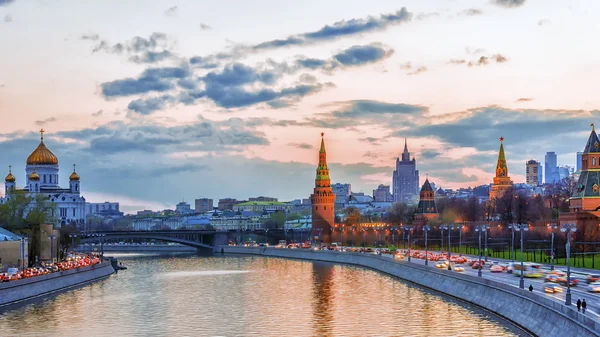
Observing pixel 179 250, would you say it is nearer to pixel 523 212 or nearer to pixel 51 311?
pixel 523 212

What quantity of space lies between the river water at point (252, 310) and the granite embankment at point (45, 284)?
1.40 metres

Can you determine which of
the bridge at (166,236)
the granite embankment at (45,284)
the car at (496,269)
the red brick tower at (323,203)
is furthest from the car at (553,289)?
the red brick tower at (323,203)

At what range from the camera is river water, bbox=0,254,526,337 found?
51.9 meters

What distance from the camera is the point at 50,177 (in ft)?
631

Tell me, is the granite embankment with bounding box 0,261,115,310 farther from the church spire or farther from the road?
the church spire

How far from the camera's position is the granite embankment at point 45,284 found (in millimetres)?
63612

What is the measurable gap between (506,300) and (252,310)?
1928 centimetres

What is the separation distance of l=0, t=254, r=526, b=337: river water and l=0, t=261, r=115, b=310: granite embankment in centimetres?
140

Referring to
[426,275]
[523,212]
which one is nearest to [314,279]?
[426,275]

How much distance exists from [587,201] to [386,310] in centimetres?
5126

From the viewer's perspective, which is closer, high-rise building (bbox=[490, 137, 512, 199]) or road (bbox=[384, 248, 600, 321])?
road (bbox=[384, 248, 600, 321])

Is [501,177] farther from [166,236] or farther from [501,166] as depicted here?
[166,236]

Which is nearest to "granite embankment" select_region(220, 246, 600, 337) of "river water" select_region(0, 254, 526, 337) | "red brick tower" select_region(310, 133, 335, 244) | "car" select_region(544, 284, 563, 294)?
"river water" select_region(0, 254, 526, 337)

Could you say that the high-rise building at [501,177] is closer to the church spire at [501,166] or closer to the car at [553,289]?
the church spire at [501,166]
